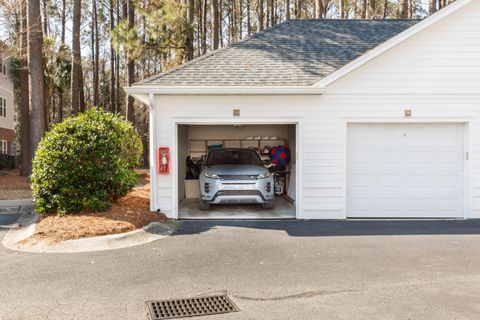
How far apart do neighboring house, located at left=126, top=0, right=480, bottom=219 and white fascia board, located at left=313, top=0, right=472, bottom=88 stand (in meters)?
0.02

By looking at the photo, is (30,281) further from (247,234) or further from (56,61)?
(56,61)

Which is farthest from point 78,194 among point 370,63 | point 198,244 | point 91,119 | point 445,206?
point 445,206

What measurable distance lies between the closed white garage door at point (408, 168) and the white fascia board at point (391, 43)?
4.17ft

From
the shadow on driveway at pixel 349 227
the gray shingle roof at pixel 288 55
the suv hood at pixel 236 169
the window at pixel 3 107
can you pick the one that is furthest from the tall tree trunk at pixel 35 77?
the window at pixel 3 107

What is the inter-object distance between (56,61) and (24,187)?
490 inches

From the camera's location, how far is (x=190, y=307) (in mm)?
4508

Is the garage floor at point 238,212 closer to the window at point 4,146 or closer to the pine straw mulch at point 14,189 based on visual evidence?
the pine straw mulch at point 14,189

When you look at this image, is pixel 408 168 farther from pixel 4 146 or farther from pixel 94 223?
pixel 4 146

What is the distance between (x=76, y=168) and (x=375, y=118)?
6.90 metres

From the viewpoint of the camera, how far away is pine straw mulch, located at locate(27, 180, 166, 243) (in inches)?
300

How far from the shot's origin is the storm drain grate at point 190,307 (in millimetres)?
4324

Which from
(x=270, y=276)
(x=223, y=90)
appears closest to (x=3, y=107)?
(x=223, y=90)

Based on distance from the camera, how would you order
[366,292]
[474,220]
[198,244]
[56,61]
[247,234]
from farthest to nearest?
[56,61], [474,220], [247,234], [198,244], [366,292]

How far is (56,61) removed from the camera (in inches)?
981
